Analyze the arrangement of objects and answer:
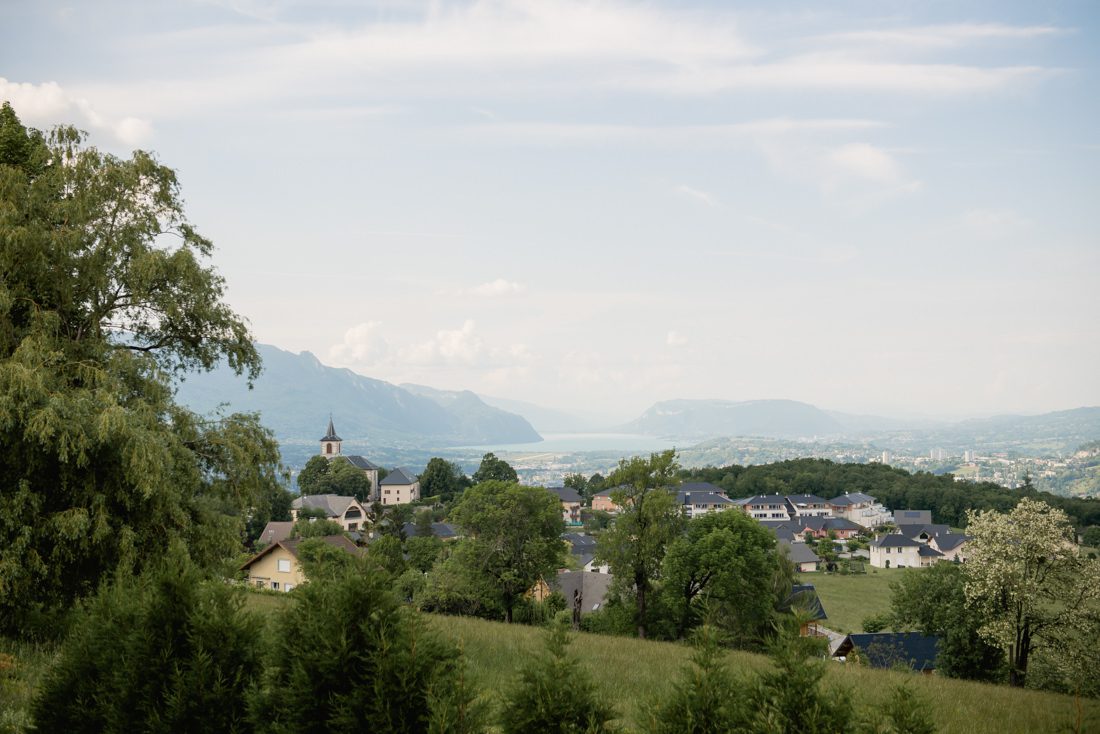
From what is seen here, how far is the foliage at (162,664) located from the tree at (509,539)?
109ft

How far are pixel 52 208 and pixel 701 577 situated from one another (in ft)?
107

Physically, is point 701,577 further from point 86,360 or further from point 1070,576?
point 86,360

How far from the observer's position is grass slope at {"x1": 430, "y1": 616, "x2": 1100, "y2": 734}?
12.1 metres

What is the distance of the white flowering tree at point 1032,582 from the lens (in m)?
30.8

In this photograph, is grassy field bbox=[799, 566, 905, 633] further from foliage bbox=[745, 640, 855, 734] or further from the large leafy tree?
foliage bbox=[745, 640, 855, 734]

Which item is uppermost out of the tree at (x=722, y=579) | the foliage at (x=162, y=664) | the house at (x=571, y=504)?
the foliage at (x=162, y=664)

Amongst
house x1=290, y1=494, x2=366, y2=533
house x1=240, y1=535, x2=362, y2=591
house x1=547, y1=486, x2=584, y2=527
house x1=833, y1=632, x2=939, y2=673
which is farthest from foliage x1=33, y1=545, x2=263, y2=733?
house x1=547, y1=486, x2=584, y2=527

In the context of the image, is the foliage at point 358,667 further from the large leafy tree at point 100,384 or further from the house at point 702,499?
the house at point 702,499

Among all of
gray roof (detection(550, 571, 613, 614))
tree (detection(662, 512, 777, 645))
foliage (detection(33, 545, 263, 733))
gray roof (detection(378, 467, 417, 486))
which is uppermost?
foliage (detection(33, 545, 263, 733))

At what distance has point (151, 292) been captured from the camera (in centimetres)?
1842

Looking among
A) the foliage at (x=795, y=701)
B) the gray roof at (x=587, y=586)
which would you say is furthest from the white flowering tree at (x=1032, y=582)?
the gray roof at (x=587, y=586)

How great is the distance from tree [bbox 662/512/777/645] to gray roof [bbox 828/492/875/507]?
145m

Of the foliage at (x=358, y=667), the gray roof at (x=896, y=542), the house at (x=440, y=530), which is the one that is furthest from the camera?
the gray roof at (x=896, y=542)

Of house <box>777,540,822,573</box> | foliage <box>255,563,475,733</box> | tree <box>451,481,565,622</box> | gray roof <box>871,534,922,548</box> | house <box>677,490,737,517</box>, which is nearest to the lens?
foliage <box>255,563,475,733</box>
